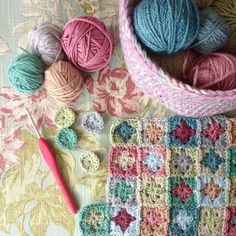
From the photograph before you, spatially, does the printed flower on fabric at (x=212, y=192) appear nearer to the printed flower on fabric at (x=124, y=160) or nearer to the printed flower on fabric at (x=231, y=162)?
the printed flower on fabric at (x=231, y=162)

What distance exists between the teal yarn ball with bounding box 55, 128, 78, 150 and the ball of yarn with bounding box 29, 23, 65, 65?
0.15 m

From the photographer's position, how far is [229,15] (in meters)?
1.09

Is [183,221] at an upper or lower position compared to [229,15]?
lower

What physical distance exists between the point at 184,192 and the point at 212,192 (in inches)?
2.4

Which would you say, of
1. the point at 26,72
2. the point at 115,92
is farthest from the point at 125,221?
the point at 26,72

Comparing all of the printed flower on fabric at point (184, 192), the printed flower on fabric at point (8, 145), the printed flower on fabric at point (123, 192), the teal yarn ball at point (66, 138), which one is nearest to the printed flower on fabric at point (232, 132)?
the printed flower on fabric at point (184, 192)

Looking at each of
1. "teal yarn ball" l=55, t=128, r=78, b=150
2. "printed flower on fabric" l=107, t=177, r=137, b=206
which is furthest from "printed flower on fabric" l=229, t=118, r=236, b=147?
"teal yarn ball" l=55, t=128, r=78, b=150

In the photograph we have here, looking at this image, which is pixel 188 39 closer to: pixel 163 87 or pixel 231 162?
pixel 163 87

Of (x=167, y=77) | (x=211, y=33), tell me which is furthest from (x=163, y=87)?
(x=211, y=33)

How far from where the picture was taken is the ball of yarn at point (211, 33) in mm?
993

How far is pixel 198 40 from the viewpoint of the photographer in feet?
3.29

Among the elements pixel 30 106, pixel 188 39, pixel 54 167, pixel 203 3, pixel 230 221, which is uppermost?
pixel 203 3

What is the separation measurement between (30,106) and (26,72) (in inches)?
4.4

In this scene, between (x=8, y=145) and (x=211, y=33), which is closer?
(x=211, y=33)
